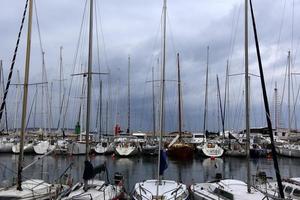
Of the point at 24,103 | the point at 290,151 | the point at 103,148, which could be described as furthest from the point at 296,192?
the point at 103,148

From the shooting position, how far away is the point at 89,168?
21.8 m

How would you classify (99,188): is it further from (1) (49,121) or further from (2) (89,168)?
(1) (49,121)

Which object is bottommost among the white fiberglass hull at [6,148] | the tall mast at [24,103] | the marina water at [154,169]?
the marina water at [154,169]

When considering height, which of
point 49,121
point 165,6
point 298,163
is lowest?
A: point 298,163

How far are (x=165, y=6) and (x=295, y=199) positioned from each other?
46.1 feet

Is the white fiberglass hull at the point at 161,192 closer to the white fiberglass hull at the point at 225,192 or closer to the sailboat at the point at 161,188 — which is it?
the sailboat at the point at 161,188

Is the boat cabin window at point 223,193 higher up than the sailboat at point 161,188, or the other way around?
the sailboat at point 161,188

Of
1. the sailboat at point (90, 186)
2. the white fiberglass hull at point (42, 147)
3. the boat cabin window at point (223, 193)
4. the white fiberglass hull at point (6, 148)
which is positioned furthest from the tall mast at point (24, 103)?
the white fiberglass hull at point (6, 148)

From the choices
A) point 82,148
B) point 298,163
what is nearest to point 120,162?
point 82,148

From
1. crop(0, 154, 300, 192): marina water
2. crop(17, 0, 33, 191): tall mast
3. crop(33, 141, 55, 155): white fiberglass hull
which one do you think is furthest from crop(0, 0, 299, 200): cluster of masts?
crop(33, 141, 55, 155): white fiberglass hull

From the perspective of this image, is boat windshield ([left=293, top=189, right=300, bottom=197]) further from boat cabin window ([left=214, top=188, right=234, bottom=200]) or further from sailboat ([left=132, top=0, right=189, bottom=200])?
sailboat ([left=132, top=0, right=189, bottom=200])

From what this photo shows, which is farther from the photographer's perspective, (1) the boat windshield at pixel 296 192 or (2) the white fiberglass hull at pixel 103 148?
(2) the white fiberglass hull at pixel 103 148

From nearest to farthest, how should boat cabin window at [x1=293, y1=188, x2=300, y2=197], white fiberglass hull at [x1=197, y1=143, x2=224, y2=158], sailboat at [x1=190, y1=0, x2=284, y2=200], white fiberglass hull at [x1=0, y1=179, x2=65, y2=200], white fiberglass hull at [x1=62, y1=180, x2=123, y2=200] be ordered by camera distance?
1. white fiberglass hull at [x1=0, y1=179, x2=65, y2=200]
2. white fiberglass hull at [x1=62, y1=180, x2=123, y2=200]
3. sailboat at [x1=190, y1=0, x2=284, y2=200]
4. boat cabin window at [x1=293, y1=188, x2=300, y2=197]
5. white fiberglass hull at [x1=197, y1=143, x2=224, y2=158]

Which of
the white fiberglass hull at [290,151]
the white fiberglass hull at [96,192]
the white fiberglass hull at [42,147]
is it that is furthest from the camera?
the white fiberglass hull at [42,147]
